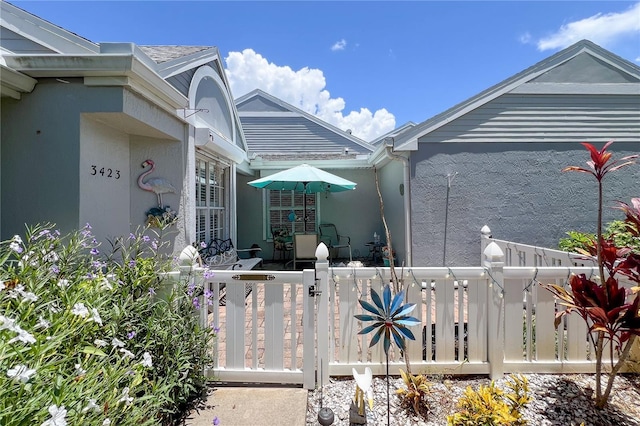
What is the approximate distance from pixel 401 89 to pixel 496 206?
792cm

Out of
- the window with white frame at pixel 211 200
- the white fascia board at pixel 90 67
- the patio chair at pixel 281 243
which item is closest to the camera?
the white fascia board at pixel 90 67

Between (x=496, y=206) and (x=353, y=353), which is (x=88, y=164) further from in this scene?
(x=496, y=206)

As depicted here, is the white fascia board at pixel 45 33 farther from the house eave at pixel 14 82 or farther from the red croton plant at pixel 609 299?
the red croton plant at pixel 609 299

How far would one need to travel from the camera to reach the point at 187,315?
8.84 ft

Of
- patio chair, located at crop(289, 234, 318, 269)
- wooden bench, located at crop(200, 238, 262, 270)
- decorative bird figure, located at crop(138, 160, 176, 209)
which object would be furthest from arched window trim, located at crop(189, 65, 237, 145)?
patio chair, located at crop(289, 234, 318, 269)

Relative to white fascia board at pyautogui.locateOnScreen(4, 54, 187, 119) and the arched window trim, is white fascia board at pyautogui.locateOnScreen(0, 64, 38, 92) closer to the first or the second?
white fascia board at pyautogui.locateOnScreen(4, 54, 187, 119)

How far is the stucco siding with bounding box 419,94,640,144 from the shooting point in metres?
6.41

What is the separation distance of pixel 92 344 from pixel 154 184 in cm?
319

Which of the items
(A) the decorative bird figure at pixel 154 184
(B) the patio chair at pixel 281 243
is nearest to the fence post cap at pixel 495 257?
(A) the decorative bird figure at pixel 154 184

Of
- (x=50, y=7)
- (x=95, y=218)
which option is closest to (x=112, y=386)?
(x=95, y=218)

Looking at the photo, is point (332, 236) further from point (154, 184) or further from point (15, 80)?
point (15, 80)

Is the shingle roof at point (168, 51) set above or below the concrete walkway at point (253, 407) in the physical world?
above

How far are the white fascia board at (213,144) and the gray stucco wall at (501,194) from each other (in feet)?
14.0

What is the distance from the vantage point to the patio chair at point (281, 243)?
9234mm
